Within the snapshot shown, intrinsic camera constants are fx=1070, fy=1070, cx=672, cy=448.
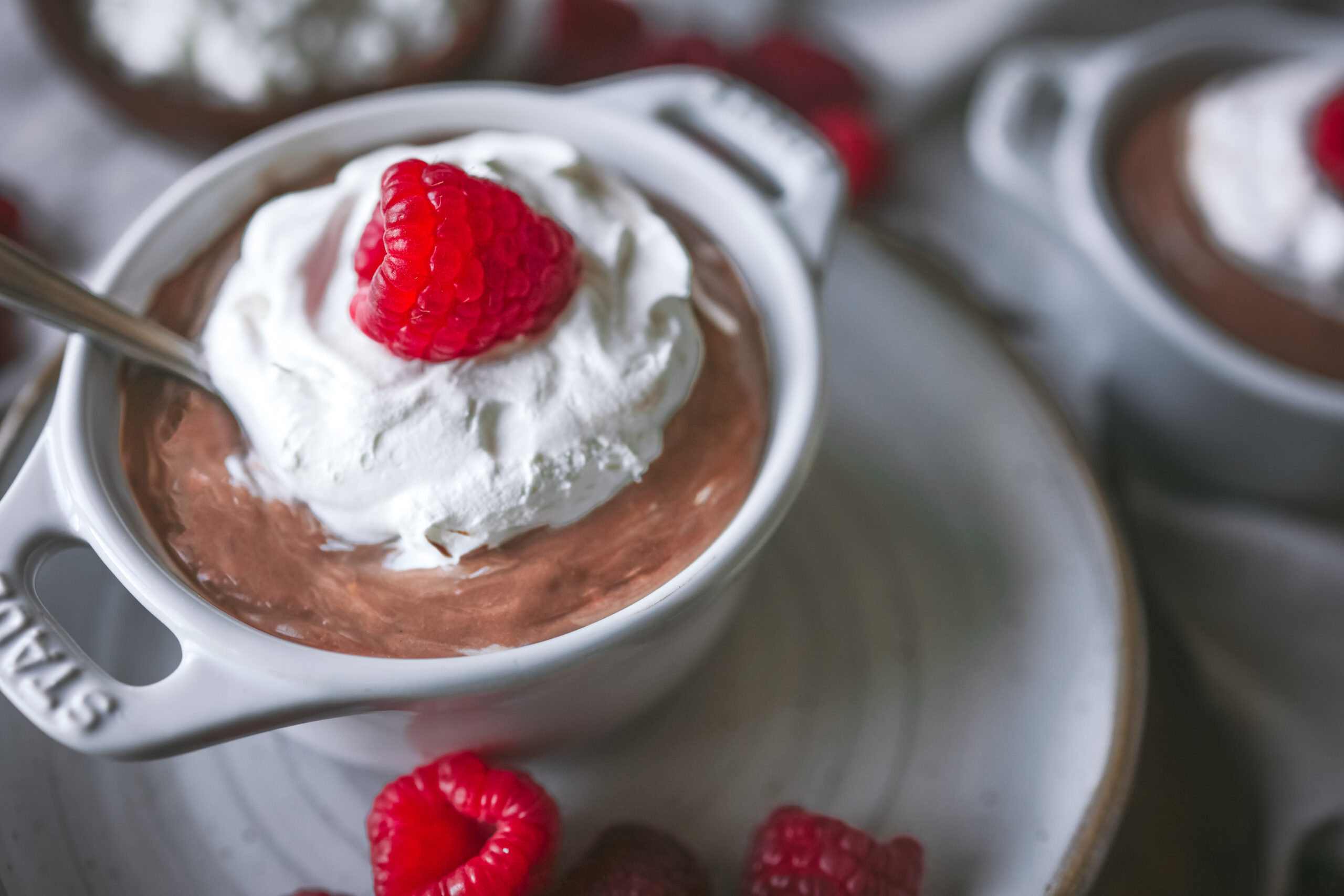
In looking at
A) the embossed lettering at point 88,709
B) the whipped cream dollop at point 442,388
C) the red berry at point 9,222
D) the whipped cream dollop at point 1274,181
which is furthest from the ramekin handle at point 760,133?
the red berry at point 9,222

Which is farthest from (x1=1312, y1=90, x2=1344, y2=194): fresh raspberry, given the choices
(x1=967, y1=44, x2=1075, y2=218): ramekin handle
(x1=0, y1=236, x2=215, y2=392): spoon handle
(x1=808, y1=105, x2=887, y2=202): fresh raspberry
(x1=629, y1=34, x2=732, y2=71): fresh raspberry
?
(x1=0, y1=236, x2=215, y2=392): spoon handle

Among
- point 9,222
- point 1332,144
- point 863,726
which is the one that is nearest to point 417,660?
point 863,726

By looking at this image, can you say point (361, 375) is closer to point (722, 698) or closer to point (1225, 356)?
point (722, 698)

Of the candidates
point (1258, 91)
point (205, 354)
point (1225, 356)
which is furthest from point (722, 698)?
point (1258, 91)

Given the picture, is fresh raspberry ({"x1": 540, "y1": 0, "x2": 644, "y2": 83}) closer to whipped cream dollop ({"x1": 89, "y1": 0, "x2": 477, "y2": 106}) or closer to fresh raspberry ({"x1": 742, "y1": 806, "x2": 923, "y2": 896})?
whipped cream dollop ({"x1": 89, "y1": 0, "x2": 477, "y2": 106})

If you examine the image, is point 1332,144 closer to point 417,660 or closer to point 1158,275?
point 1158,275

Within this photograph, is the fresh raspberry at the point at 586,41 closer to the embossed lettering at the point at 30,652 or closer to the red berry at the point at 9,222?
the red berry at the point at 9,222

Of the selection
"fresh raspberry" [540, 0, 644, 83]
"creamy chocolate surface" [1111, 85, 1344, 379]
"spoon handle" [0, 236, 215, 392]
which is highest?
"creamy chocolate surface" [1111, 85, 1344, 379]
